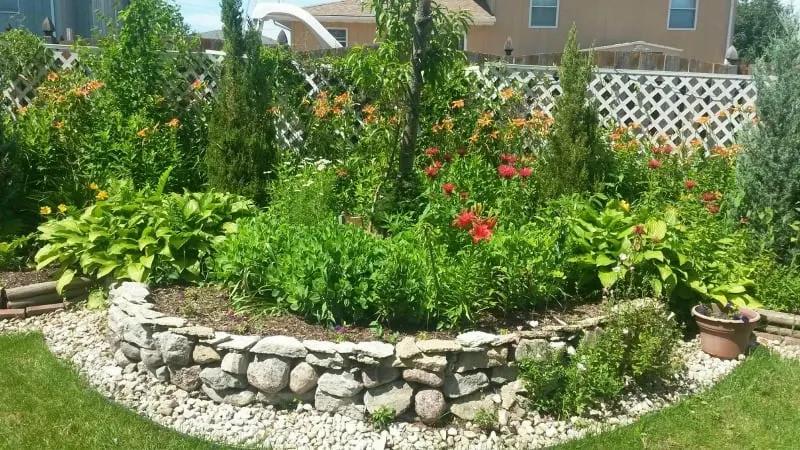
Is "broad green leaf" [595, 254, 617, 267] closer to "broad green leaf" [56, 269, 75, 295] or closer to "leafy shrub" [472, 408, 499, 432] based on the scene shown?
"leafy shrub" [472, 408, 499, 432]

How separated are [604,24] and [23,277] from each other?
13471 mm

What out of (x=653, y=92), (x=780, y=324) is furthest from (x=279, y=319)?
(x=653, y=92)

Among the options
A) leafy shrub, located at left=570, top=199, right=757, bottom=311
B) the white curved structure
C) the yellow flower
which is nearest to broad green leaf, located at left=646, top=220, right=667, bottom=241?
leafy shrub, located at left=570, top=199, right=757, bottom=311

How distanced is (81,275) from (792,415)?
4.74 meters

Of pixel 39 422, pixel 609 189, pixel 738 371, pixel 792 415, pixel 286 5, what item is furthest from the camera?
pixel 286 5

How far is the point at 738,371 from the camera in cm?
424

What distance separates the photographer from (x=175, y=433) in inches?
135

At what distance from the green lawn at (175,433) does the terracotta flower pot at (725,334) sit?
0.94 feet

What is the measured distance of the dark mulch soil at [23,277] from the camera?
16.9 ft

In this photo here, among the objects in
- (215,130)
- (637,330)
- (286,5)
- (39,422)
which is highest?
(286,5)

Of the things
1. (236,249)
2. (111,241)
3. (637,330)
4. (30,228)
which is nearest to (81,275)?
(111,241)

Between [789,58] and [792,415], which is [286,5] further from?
[792,415]

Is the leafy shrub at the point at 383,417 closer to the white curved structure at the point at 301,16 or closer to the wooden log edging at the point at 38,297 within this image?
the wooden log edging at the point at 38,297

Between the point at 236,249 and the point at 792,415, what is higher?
the point at 236,249
